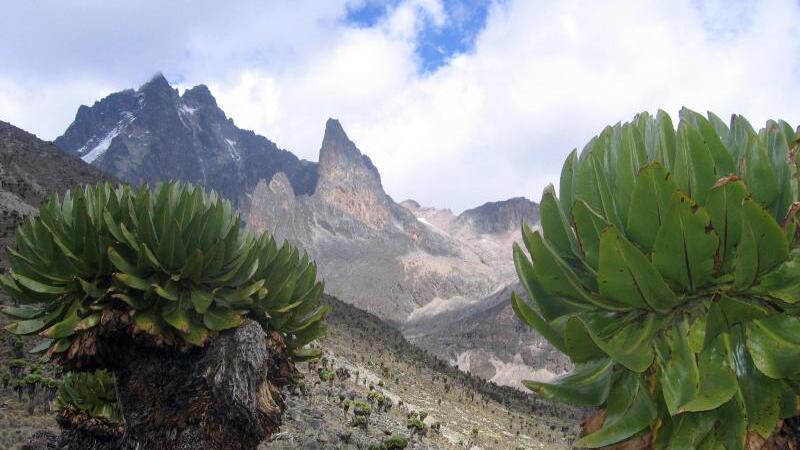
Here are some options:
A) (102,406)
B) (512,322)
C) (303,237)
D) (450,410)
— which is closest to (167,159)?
(303,237)

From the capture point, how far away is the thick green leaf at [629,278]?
2.81 metres

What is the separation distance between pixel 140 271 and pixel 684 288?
214 inches

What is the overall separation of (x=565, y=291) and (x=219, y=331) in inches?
169

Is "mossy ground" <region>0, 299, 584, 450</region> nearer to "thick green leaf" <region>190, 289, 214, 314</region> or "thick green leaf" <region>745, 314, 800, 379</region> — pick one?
"thick green leaf" <region>190, 289, 214, 314</region>

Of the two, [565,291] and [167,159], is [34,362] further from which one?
[167,159]

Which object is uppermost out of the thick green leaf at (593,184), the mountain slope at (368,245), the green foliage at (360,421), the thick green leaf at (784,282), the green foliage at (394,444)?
the mountain slope at (368,245)

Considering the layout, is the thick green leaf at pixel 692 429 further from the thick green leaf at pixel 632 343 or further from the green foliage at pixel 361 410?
the green foliage at pixel 361 410

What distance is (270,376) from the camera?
7125 mm

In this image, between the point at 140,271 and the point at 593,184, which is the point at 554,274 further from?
the point at 140,271

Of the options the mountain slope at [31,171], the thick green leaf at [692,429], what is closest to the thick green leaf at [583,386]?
the thick green leaf at [692,429]

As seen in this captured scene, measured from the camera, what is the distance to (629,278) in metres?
2.92

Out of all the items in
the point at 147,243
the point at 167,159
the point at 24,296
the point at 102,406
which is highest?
the point at 167,159

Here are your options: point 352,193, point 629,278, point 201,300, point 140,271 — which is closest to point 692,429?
point 629,278

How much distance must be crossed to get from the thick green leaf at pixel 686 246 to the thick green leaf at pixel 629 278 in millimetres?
109
